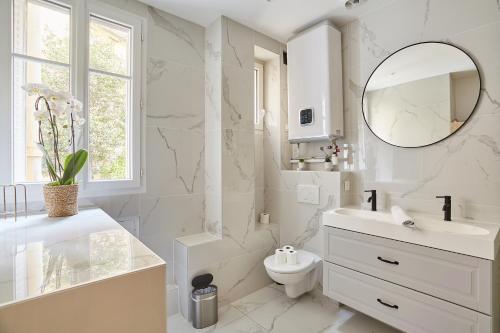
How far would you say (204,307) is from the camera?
1.85m

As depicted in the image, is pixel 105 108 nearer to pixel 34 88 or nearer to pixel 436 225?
pixel 34 88

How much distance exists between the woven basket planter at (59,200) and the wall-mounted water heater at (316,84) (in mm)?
1831

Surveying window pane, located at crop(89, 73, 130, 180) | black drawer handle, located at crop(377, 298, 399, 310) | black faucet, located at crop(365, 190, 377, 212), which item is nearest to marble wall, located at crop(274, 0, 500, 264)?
black faucet, located at crop(365, 190, 377, 212)

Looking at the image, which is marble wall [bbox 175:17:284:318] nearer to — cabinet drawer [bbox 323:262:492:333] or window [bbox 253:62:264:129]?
window [bbox 253:62:264:129]

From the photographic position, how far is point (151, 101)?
2.01m

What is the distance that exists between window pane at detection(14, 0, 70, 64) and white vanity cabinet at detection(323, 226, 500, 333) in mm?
2280

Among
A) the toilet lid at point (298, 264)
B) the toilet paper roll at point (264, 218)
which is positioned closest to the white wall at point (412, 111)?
the toilet lid at point (298, 264)

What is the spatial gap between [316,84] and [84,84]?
1.82 metres

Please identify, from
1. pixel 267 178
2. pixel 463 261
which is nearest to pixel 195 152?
pixel 267 178

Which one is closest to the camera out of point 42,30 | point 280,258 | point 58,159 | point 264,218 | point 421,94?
point 58,159

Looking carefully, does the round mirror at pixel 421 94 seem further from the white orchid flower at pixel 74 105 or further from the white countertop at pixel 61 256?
the white orchid flower at pixel 74 105

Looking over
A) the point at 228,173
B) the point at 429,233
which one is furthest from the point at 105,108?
the point at 429,233

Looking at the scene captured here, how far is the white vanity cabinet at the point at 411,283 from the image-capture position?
1.25 m

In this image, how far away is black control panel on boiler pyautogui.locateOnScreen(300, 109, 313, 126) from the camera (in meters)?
2.28
